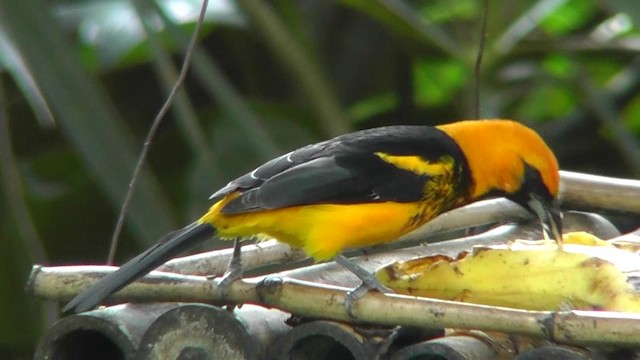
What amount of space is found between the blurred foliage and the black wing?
13.2 inches

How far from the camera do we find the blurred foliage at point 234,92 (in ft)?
9.36

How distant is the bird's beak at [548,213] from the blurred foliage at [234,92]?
2.28 feet

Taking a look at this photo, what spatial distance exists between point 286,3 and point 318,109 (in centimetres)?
66

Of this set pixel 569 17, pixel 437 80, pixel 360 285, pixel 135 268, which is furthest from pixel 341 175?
pixel 569 17

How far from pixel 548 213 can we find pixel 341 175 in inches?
23.1

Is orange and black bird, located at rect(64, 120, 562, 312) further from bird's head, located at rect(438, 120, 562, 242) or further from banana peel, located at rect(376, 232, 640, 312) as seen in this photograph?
banana peel, located at rect(376, 232, 640, 312)

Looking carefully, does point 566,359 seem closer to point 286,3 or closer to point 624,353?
point 624,353

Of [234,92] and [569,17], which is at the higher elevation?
[234,92]

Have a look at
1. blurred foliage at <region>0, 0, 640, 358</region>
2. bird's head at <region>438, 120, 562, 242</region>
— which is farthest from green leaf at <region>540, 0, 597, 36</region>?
bird's head at <region>438, 120, 562, 242</region>

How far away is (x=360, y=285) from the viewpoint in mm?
2250

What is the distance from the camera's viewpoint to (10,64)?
8.31 ft

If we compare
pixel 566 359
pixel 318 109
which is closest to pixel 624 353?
pixel 566 359

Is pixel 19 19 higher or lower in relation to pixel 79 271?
higher

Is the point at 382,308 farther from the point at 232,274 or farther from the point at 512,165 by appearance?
the point at 512,165
